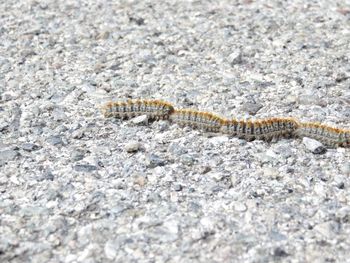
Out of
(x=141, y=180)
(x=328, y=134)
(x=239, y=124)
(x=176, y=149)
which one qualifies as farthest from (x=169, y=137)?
(x=328, y=134)

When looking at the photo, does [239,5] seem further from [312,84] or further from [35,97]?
[35,97]

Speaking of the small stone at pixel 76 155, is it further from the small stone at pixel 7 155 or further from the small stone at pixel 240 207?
the small stone at pixel 240 207

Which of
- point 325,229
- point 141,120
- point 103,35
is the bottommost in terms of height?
point 325,229

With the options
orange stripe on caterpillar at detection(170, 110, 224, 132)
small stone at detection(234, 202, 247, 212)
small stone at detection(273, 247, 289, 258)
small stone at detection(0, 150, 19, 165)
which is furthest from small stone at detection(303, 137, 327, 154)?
small stone at detection(0, 150, 19, 165)

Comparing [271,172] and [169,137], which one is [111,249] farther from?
[169,137]

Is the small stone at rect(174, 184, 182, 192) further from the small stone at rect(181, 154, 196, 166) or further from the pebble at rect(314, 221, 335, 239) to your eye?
the pebble at rect(314, 221, 335, 239)

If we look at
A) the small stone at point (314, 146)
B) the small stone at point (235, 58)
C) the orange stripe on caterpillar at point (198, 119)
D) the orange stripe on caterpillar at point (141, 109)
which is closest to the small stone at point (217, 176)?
the orange stripe on caterpillar at point (198, 119)
